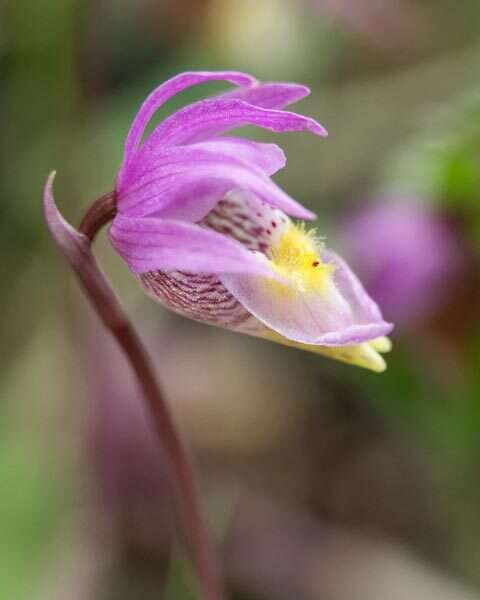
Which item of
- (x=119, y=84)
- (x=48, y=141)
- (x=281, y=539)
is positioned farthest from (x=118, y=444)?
(x=119, y=84)

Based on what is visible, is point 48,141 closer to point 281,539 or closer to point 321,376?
point 321,376

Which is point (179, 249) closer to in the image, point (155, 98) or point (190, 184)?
point (190, 184)

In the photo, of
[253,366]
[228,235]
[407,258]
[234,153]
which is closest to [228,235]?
[228,235]

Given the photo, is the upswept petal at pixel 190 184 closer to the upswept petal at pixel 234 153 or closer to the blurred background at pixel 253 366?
the upswept petal at pixel 234 153

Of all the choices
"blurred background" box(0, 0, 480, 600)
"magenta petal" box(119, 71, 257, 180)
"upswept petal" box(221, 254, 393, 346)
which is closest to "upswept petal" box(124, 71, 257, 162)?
"magenta petal" box(119, 71, 257, 180)

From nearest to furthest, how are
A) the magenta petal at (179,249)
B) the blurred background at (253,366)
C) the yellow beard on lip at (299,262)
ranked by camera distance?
the magenta petal at (179,249), the yellow beard on lip at (299,262), the blurred background at (253,366)

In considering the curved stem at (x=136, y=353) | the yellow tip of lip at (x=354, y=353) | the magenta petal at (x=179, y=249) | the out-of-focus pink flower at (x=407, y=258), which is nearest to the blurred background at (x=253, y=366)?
the out-of-focus pink flower at (x=407, y=258)
